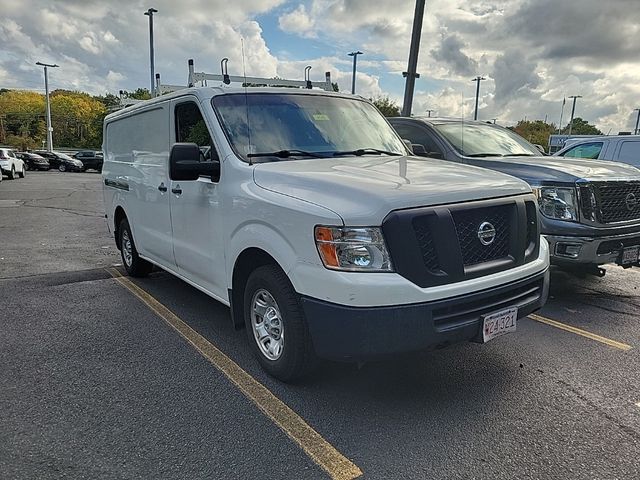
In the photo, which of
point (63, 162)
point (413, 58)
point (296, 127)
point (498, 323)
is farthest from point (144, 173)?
point (63, 162)

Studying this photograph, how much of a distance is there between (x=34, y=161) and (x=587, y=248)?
41880 millimetres

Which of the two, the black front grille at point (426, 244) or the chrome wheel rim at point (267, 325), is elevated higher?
the black front grille at point (426, 244)

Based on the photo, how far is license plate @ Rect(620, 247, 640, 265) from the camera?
17.7ft

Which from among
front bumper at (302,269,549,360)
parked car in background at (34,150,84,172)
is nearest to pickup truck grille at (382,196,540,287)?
front bumper at (302,269,549,360)

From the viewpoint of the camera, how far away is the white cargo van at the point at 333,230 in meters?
2.93

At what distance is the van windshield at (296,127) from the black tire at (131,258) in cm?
284

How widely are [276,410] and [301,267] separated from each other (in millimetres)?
934

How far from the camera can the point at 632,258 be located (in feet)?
18.0

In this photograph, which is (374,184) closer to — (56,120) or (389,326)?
(389,326)

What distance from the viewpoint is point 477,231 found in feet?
10.6

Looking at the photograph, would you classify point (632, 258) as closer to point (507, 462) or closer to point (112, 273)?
point (507, 462)

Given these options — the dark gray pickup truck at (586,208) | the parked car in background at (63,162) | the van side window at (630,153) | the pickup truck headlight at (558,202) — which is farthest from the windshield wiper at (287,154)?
the parked car in background at (63,162)

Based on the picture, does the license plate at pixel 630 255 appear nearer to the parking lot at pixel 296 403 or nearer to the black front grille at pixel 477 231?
the parking lot at pixel 296 403

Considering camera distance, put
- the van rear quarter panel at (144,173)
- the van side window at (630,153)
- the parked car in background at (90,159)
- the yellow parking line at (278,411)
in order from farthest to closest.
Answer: the parked car in background at (90,159) → the van side window at (630,153) → the van rear quarter panel at (144,173) → the yellow parking line at (278,411)
